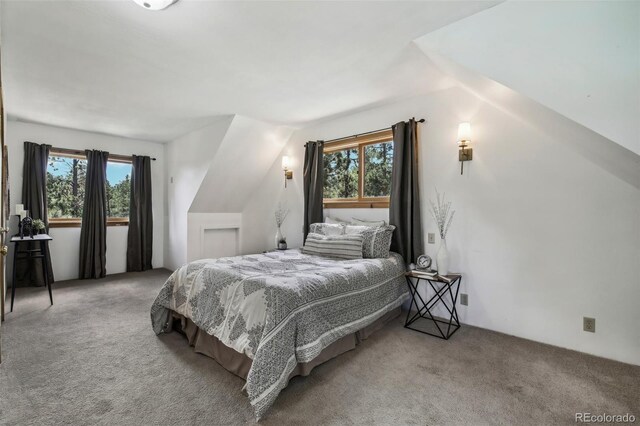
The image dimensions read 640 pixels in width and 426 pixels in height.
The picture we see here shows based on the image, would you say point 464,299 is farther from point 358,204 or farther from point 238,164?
point 238,164

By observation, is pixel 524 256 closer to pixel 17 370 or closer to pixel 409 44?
pixel 409 44

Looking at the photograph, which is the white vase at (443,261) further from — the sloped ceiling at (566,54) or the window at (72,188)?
the window at (72,188)

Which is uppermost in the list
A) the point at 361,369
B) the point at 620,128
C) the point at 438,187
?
the point at 620,128

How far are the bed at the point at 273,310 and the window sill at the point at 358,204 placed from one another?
81 centimetres

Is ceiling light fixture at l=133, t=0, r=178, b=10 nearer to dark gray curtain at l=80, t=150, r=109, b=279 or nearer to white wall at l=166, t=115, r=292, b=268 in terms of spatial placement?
white wall at l=166, t=115, r=292, b=268

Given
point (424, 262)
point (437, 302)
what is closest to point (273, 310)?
point (424, 262)

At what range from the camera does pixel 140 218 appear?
5.04 metres

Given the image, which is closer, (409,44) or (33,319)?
(409,44)

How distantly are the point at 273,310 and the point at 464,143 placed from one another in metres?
2.36

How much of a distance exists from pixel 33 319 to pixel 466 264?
4365 millimetres

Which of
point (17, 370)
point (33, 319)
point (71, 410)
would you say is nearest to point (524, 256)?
point (71, 410)

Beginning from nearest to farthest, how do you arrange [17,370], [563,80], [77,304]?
[563,80]
[17,370]
[77,304]

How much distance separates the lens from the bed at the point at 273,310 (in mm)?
1753

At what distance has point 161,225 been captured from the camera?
17.7ft
